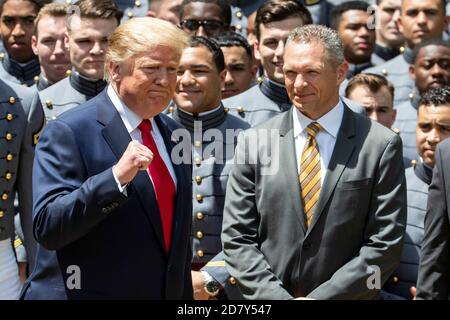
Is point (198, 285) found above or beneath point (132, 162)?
beneath

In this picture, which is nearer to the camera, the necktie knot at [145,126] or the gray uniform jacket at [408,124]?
the necktie knot at [145,126]

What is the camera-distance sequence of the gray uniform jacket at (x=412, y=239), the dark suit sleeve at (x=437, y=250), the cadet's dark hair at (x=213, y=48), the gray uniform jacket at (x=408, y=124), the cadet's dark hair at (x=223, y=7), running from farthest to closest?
1. the cadet's dark hair at (x=223, y=7)
2. the gray uniform jacket at (x=408, y=124)
3. the cadet's dark hair at (x=213, y=48)
4. the gray uniform jacket at (x=412, y=239)
5. the dark suit sleeve at (x=437, y=250)

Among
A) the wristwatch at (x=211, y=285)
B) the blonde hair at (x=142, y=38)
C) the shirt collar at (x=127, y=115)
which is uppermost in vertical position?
the blonde hair at (x=142, y=38)

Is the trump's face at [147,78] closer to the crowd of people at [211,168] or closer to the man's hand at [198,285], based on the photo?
the crowd of people at [211,168]

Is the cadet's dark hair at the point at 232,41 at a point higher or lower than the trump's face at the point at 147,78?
lower

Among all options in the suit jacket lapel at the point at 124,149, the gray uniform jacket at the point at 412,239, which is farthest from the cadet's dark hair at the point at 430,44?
the suit jacket lapel at the point at 124,149

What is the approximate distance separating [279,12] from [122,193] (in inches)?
129

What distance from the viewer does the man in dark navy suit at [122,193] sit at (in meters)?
4.40

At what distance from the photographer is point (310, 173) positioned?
539 cm

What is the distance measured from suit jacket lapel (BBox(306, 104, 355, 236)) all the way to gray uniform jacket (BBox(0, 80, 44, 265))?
1.39m

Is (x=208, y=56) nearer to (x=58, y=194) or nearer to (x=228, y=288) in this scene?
(x=228, y=288)

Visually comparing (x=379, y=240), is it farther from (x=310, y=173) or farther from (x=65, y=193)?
(x=65, y=193)

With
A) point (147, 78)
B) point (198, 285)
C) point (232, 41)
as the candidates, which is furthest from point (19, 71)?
point (147, 78)
